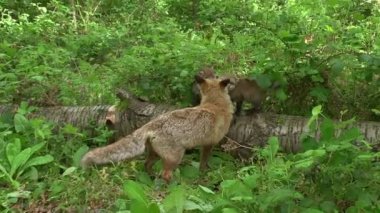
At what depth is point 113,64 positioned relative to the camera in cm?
899

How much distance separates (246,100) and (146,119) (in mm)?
1262

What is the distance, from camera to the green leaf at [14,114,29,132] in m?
7.02

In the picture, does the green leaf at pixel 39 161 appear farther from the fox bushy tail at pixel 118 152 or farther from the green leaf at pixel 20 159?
the fox bushy tail at pixel 118 152

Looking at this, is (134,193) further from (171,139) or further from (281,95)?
(281,95)

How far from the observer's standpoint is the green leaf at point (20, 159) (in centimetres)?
619

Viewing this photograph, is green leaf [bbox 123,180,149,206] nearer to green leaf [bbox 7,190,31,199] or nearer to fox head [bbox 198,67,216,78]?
green leaf [bbox 7,190,31,199]

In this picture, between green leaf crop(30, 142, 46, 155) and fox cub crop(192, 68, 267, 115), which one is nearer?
green leaf crop(30, 142, 46, 155)

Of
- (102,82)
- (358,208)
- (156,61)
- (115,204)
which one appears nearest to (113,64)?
(102,82)

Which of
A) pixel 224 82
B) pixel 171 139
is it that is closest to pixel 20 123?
pixel 171 139

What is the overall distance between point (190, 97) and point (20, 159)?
7.30ft

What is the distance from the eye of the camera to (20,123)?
7.07 m

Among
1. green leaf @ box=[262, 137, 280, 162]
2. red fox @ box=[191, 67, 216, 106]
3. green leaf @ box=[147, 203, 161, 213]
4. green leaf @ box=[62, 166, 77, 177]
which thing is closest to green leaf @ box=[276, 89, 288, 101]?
red fox @ box=[191, 67, 216, 106]

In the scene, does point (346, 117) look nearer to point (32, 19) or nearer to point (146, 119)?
point (146, 119)

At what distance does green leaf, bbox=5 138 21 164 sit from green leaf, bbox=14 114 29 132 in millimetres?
602
